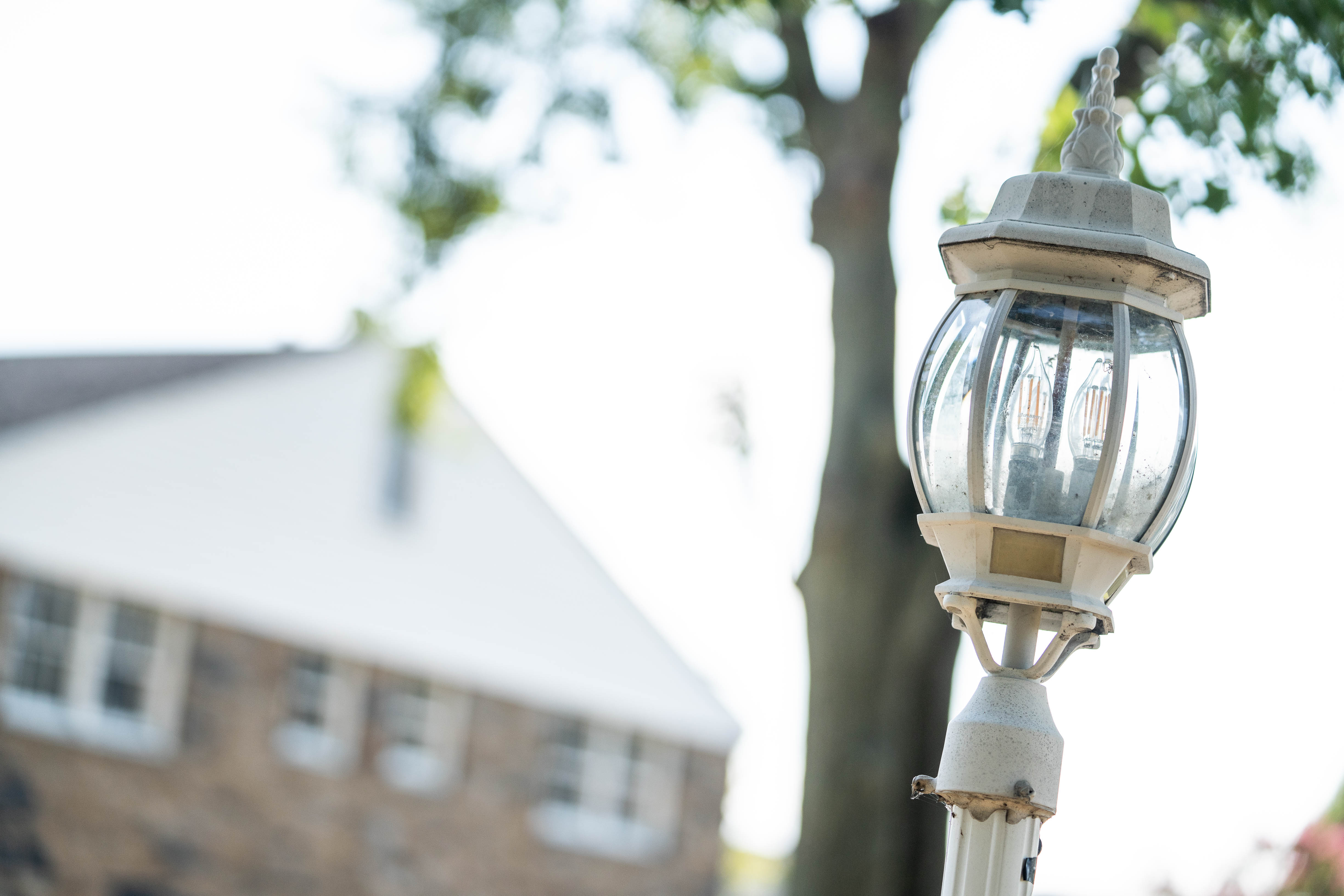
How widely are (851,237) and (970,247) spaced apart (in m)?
4.57

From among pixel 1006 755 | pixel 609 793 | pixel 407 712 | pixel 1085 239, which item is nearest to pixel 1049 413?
pixel 1085 239

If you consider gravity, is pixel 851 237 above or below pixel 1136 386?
above

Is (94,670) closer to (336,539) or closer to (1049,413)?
(336,539)

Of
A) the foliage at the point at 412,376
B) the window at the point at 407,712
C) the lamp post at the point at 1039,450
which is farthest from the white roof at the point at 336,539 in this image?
the lamp post at the point at 1039,450

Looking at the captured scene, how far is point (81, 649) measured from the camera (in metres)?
17.0

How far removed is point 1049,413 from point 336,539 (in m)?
18.1

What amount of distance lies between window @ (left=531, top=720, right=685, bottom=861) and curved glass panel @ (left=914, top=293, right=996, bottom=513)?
18291 mm

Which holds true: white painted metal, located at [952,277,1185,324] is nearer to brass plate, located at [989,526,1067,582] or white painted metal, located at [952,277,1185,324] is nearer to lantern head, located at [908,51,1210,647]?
lantern head, located at [908,51,1210,647]

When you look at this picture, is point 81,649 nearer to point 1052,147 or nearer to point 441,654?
point 441,654

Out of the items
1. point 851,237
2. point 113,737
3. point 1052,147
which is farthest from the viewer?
point 113,737

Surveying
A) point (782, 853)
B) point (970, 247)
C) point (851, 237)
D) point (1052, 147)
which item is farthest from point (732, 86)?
point (782, 853)

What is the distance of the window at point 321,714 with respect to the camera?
18.0 metres

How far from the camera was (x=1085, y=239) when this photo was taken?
86.5 inches

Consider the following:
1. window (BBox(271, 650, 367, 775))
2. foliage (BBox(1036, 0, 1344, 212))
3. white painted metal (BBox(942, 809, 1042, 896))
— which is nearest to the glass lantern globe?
white painted metal (BBox(942, 809, 1042, 896))
